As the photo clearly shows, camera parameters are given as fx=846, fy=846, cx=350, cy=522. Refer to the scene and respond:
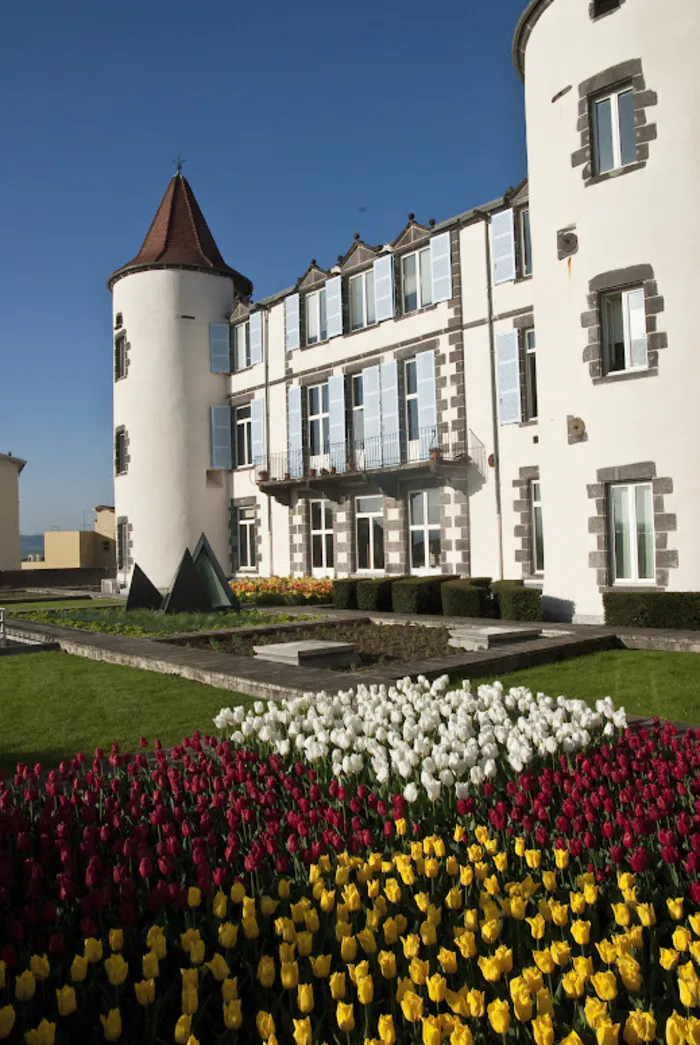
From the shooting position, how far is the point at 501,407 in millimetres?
19469

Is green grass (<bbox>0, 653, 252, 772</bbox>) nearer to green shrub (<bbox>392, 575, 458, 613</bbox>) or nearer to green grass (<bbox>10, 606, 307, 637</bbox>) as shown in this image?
green grass (<bbox>10, 606, 307, 637</bbox>)

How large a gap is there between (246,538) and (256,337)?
22.1ft

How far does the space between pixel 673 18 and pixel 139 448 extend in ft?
67.0

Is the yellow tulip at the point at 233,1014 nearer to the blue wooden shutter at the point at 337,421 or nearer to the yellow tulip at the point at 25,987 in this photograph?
the yellow tulip at the point at 25,987

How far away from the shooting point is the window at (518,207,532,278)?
19.0 meters

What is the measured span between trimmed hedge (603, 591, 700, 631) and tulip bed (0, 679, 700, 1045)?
318 inches

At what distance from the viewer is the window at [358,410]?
2377 cm

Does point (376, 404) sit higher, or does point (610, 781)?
point (376, 404)

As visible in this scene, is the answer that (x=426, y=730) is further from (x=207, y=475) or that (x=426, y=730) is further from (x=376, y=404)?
(x=207, y=475)

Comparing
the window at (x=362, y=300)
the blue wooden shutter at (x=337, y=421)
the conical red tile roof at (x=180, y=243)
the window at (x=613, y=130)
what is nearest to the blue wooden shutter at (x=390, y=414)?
the blue wooden shutter at (x=337, y=421)

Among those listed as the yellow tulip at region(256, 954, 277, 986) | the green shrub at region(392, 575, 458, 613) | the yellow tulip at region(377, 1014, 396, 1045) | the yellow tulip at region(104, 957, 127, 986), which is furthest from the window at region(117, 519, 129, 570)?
the yellow tulip at region(377, 1014, 396, 1045)

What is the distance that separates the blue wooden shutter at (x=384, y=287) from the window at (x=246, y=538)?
28.1ft

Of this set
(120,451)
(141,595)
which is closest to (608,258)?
(141,595)

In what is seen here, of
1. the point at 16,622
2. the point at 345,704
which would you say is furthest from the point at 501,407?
the point at 345,704
